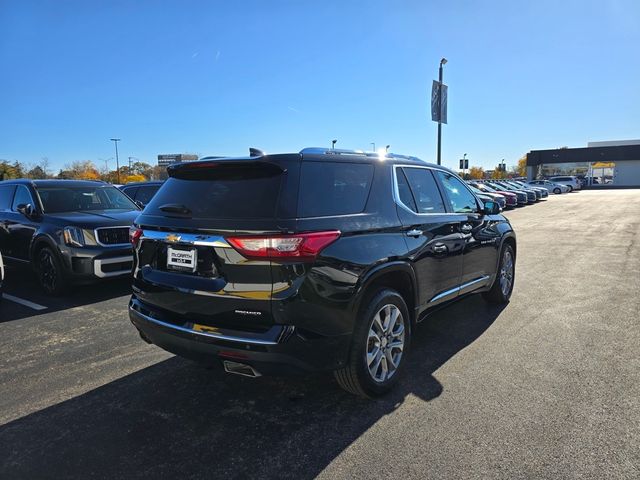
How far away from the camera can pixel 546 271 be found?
7.92 metres

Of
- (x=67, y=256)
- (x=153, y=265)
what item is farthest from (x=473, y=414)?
(x=67, y=256)

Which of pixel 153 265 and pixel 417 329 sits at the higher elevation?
pixel 153 265

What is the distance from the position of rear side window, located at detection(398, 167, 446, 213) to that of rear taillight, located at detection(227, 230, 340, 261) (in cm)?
153

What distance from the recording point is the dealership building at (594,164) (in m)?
57.1

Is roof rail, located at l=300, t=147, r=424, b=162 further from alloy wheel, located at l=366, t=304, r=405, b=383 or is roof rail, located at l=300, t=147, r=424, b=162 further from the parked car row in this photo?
alloy wheel, located at l=366, t=304, r=405, b=383

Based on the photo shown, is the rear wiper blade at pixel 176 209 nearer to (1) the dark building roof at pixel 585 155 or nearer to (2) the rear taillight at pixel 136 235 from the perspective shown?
(2) the rear taillight at pixel 136 235

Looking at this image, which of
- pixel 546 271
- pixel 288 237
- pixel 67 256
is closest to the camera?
pixel 288 237

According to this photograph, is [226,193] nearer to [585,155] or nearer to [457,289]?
[457,289]

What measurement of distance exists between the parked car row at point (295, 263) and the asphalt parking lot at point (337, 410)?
17.4 inches

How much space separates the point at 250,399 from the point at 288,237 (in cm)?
143

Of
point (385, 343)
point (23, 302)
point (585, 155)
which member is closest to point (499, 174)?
point (585, 155)

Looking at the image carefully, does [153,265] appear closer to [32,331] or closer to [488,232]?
[32,331]

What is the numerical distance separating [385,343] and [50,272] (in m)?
5.51

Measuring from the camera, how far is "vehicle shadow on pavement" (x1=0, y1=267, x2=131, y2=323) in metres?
5.77
